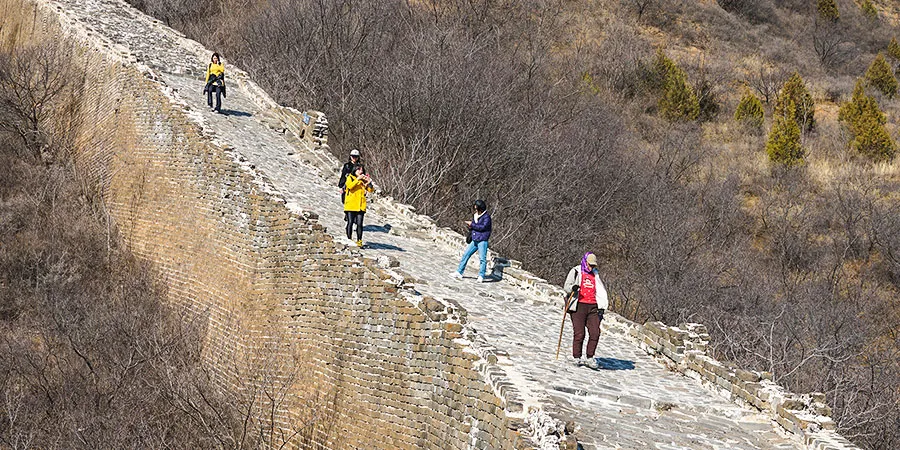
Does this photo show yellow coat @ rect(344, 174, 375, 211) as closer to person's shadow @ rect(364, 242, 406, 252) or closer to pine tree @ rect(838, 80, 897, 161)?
person's shadow @ rect(364, 242, 406, 252)

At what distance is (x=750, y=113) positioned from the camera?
4825cm

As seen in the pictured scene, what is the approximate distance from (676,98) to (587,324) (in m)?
39.1

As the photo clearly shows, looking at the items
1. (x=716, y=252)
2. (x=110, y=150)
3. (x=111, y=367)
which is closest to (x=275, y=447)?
(x=111, y=367)

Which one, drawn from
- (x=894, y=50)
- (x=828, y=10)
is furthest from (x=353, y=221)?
(x=828, y=10)

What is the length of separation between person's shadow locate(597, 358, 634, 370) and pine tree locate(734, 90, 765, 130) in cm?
3762

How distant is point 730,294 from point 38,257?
21.0m

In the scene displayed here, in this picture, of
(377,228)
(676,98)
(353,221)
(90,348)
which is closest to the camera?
(353,221)

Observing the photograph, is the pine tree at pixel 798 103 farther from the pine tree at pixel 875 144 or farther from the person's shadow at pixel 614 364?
the person's shadow at pixel 614 364

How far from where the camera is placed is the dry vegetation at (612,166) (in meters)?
29.4

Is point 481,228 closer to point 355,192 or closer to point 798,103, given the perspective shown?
point 355,192

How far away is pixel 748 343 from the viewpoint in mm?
24188

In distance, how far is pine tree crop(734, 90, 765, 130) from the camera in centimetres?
4772

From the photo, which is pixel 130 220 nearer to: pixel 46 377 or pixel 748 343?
pixel 46 377

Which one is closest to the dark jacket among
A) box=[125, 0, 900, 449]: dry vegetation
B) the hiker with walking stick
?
the hiker with walking stick
